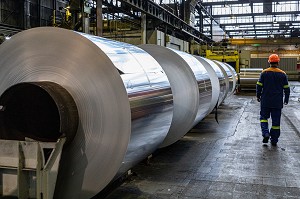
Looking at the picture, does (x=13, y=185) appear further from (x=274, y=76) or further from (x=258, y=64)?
(x=258, y=64)

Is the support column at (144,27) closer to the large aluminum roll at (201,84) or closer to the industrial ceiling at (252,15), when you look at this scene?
the large aluminum roll at (201,84)

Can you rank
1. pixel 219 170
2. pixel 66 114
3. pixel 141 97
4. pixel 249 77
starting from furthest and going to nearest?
pixel 249 77 < pixel 219 170 < pixel 141 97 < pixel 66 114

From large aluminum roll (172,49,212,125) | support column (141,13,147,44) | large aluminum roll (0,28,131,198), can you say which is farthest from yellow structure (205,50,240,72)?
large aluminum roll (0,28,131,198)

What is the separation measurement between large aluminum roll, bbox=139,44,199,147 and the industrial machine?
1.64 m

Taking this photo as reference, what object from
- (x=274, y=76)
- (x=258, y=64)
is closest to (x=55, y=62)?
(x=274, y=76)

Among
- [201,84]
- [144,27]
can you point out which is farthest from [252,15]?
[201,84]

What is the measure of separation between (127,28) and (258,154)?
9672mm

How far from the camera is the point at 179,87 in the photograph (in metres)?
4.44

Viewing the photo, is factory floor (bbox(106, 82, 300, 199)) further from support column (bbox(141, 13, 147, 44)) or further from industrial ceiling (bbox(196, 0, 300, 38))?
industrial ceiling (bbox(196, 0, 300, 38))

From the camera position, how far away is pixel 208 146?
551 cm

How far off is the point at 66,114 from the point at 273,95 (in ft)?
13.3

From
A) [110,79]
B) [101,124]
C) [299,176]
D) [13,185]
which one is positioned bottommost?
[299,176]

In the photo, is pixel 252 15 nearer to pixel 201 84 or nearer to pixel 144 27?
pixel 144 27

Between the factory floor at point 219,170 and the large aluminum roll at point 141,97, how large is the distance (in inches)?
21.9
